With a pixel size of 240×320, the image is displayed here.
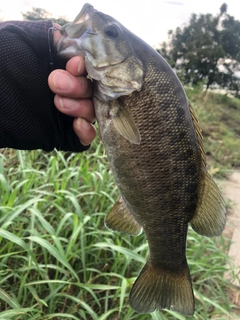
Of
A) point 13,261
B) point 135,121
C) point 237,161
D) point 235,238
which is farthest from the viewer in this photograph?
point 237,161

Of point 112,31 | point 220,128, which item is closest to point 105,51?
point 112,31

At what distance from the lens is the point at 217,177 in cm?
548

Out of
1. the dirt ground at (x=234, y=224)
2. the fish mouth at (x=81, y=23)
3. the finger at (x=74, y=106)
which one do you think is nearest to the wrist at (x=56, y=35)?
the fish mouth at (x=81, y=23)

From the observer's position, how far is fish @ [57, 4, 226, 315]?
150 centimetres

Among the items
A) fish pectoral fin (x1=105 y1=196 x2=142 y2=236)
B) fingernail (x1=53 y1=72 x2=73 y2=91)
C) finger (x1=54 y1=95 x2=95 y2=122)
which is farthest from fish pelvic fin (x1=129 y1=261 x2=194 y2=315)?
fingernail (x1=53 y1=72 x2=73 y2=91)

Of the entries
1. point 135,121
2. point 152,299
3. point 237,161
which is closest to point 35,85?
point 135,121

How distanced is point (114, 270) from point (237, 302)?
1.25 m

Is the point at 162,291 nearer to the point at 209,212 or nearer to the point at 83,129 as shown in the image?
the point at 209,212

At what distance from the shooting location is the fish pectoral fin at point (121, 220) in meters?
1.78

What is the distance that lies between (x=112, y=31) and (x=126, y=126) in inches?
17.6

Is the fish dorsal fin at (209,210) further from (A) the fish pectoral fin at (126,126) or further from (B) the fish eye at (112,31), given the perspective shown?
(B) the fish eye at (112,31)

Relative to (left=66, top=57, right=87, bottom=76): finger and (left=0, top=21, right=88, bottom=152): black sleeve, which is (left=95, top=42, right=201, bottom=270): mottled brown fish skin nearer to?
(left=66, top=57, right=87, bottom=76): finger

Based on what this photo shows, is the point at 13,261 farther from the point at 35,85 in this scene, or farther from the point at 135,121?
the point at 135,121

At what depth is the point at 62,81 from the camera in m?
1.61
